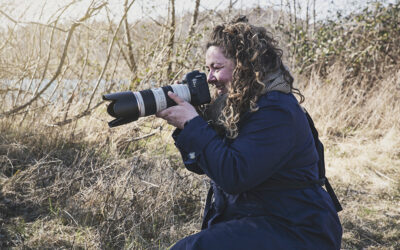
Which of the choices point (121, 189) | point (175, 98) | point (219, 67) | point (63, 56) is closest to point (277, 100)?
point (219, 67)

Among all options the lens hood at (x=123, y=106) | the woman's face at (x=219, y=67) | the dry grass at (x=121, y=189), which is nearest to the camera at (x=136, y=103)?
the lens hood at (x=123, y=106)

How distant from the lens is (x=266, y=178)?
5.08 ft

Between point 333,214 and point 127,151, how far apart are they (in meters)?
3.07

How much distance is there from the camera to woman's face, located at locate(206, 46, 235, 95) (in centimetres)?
177

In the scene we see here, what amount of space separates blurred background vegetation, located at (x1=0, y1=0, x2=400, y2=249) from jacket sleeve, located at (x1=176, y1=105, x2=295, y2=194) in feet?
4.40

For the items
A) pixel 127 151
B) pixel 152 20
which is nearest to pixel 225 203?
pixel 127 151

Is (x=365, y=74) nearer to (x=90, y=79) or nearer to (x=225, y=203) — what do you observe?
(x=90, y=79)

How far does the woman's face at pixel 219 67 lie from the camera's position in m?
1.77

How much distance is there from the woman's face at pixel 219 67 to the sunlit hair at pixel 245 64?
0.03 m

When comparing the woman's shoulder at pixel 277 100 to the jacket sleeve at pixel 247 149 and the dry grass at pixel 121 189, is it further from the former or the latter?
the dry grass at pixel 121 189

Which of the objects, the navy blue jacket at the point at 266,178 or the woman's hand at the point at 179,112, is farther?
the woman's hand at the point at 179,112

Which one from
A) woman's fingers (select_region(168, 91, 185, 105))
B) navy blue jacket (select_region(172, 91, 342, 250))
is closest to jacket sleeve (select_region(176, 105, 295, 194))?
navy blue jacket (select_region(172, 91, 342, 250))

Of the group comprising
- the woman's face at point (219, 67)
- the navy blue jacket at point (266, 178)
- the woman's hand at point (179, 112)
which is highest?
the woman's face at point (219, 67)

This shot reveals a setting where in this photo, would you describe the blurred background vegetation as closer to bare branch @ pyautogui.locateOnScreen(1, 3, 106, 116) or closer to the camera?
bare branch @ pyautogui.locateOnScreen(1, 3, 106, 116)
